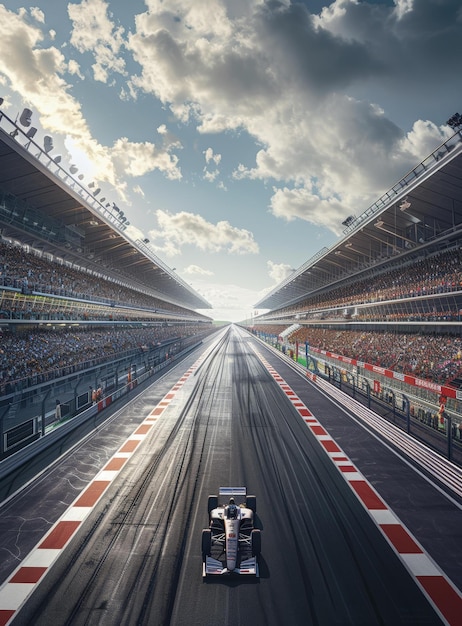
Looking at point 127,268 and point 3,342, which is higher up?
point 127,268

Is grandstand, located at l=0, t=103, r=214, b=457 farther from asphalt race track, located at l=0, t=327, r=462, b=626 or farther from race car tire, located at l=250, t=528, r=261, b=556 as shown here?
race car tire, located at l=250, t=528, r=261, b=556

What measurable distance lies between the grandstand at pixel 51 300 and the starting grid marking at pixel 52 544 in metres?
3.30

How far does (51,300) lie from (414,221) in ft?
Answer: 98.8

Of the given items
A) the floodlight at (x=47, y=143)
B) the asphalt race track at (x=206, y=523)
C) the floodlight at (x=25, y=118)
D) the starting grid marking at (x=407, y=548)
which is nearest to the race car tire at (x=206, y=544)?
the asphalt race track at (x=206, y=523)

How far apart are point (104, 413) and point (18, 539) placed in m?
9.08

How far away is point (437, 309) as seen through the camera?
21469 millimetres

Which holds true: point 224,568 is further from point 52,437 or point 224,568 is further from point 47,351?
point 47,351

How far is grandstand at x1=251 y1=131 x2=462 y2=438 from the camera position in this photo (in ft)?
51.5

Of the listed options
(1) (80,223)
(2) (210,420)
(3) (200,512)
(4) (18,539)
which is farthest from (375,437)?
(1) (80,223)

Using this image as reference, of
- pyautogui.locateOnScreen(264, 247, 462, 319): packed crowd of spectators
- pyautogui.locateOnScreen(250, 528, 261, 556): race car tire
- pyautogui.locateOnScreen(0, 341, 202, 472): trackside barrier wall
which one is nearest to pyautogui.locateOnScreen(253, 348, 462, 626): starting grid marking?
pyautogui.locateOnScreen(250, 528, 261, 556): race car tire

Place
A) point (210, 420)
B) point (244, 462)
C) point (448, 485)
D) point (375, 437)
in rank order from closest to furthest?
point (448, 485), point (244, 462), point (375, 437), point (210, 420)

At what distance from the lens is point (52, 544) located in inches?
247

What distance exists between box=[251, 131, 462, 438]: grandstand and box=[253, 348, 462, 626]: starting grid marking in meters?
3.95

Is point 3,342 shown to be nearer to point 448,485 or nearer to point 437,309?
point 448,485
